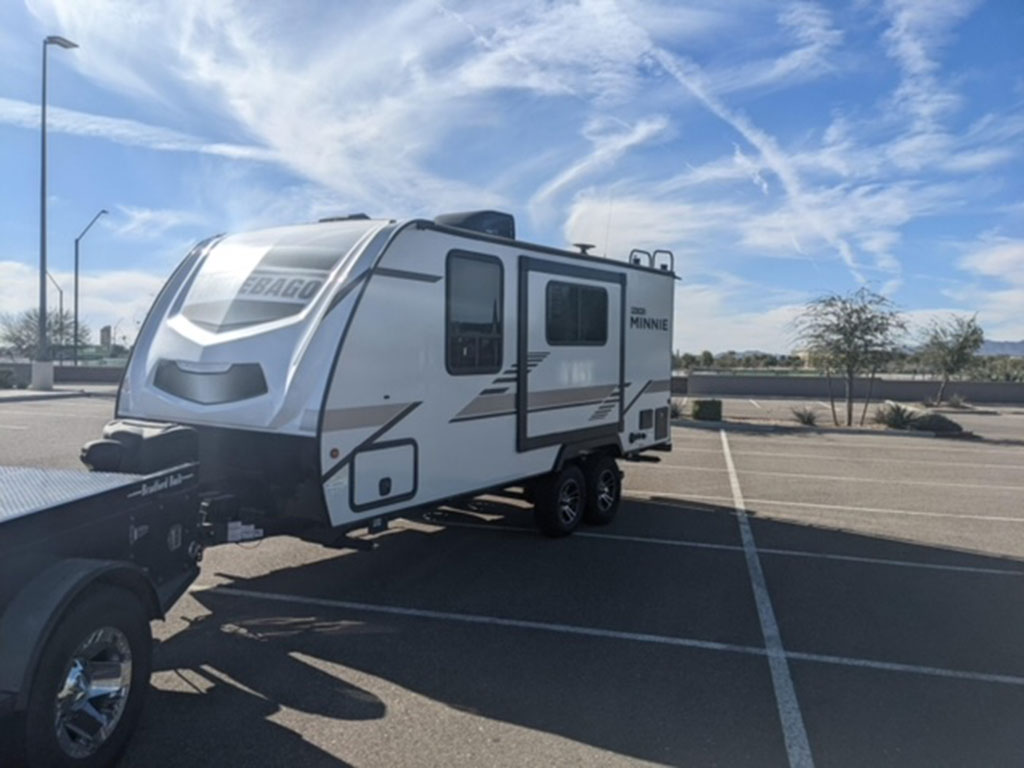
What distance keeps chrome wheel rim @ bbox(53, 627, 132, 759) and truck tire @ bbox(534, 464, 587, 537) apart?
4.59 meters

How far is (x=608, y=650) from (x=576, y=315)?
12.1 feet

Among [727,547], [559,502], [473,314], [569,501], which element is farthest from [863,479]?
[473,314]

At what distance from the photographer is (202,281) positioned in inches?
235

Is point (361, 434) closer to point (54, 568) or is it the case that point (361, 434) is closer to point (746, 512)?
point (54, 568)

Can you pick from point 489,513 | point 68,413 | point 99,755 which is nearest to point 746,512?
point 489,513

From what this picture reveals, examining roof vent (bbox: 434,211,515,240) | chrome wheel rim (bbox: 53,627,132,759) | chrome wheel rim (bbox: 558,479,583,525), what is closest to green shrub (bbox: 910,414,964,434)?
chrome wheel rim (bbox: 558,479,583,525)

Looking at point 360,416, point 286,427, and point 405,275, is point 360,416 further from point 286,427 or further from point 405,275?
point 405,275

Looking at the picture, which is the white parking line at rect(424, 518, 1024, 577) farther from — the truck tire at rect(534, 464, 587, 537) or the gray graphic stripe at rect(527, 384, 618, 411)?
the gray graphic stripe at rect(527, 384, 618, 411)

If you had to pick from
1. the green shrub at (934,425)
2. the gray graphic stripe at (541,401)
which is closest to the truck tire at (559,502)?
the gray graphic stripe at (541,401)

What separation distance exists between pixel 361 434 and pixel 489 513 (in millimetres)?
3716

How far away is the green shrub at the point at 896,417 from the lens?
65.3 feet

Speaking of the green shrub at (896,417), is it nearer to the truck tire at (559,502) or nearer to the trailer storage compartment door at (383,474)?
the truck tire at (559,502)

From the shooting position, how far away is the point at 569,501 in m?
7.92

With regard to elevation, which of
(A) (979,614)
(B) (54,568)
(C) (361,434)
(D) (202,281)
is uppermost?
(D) (202,281)
